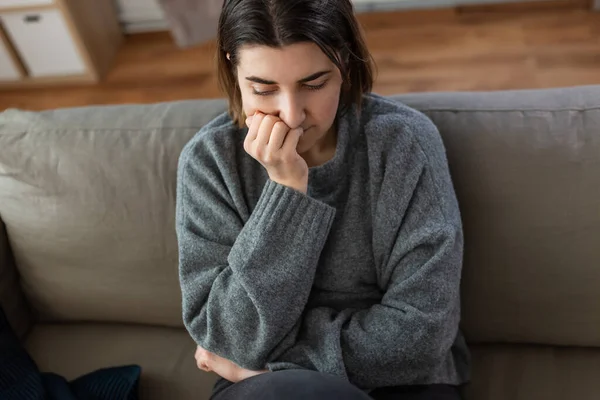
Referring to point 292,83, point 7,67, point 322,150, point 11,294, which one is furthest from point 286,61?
point 7,67

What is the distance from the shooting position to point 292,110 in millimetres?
878

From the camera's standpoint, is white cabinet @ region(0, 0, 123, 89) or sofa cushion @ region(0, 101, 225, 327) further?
white cabinet @ region(0, 0, 123, 89)

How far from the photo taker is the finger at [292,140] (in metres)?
0.91

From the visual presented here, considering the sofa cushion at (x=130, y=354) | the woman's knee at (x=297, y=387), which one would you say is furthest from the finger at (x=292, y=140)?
the sofa cushion at (x=130, y=354)

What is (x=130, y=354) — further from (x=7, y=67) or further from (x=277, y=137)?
(x=7, y=67)

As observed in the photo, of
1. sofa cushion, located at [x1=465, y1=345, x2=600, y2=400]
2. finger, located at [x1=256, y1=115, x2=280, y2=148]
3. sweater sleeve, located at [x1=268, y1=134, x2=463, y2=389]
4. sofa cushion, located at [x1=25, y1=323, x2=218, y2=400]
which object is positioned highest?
finger, located at [x1=256, y1=115, x2=280, y2=148]

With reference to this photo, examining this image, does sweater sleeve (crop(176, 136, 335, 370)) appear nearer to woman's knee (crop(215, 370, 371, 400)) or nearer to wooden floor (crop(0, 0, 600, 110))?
woman's knee (crop(215, 370, 371, 400))

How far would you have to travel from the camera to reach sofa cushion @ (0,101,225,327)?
121 centimetres

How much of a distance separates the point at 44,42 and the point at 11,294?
1.53 metres

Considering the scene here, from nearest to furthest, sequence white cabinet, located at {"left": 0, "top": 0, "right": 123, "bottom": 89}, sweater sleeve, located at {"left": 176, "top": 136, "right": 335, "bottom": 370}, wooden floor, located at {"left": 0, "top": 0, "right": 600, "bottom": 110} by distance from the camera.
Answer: sweater sleeve, located at {"left": 176, "top": 136, "right": 335, "bottom": 370} → wooden floor, located at {"left": 0, "top": 0, "right": 600, "bottom": 110} → white cabinet, located at {"left": 0, "top": 0, "right": 123, "bottom": 89}

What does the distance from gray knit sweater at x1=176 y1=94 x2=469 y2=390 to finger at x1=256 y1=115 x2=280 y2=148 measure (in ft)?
0.29

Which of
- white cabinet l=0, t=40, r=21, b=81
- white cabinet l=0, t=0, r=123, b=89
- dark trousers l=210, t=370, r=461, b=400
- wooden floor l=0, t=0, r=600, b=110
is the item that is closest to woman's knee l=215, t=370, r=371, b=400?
dark trousers l=210, t=370, r=461, b=400

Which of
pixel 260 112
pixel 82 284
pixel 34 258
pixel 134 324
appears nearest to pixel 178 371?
pixel 134 324

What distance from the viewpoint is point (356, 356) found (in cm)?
98
